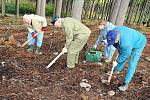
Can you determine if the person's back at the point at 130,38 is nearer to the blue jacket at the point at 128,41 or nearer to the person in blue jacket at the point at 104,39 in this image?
the blue jacket at the point at 128,41

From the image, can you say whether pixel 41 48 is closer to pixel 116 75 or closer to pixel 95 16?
pixel 116 75

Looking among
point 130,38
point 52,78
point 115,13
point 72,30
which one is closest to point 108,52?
point 72,30

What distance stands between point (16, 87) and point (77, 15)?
3387mm

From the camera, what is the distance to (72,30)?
7.30 metres

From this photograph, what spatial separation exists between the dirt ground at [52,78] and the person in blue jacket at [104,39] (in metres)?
0.34

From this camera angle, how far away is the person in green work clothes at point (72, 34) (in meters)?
7.12

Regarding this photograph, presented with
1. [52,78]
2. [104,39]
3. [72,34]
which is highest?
[72,34]

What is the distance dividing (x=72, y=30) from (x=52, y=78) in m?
1.24

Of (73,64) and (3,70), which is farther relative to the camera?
(73,64)

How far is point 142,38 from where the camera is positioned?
6586mm

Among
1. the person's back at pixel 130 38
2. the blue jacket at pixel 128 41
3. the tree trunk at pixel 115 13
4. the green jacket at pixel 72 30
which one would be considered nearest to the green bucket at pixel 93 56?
the green jacket at pixel 72 30

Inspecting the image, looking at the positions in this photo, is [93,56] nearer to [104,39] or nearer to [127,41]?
[104,39]

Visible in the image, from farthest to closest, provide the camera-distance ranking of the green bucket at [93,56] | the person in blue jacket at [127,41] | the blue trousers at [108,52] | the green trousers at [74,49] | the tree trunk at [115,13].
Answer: the tree trunk at [115,13] < the blue trousers at [108,52] < the green bucket at [93,56] < the green trousers at [74,49] < the person in blue jacket at [127,41]

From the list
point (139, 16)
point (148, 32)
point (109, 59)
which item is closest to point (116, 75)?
point (109, 59)
